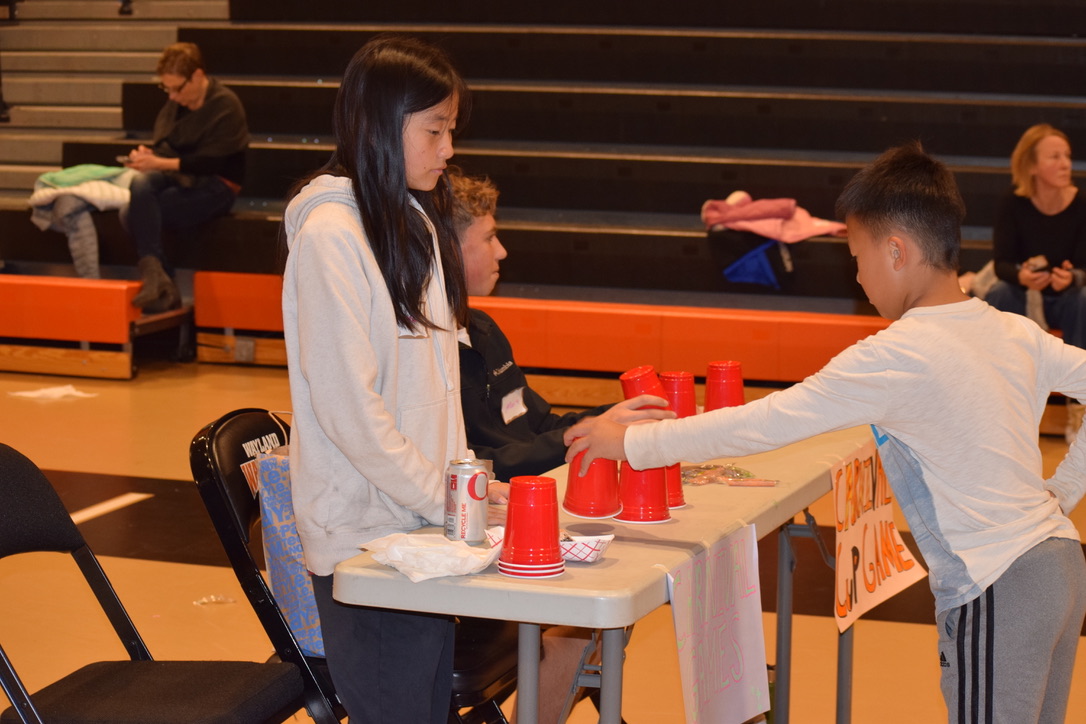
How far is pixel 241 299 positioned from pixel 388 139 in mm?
5220

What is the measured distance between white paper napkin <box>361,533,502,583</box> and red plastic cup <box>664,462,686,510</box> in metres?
0.45

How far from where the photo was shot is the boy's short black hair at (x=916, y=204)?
1925 millimetres

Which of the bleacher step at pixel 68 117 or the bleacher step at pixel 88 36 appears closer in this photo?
the bleacher step at pixel 68 117

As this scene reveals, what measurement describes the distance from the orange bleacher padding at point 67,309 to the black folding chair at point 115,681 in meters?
4.48

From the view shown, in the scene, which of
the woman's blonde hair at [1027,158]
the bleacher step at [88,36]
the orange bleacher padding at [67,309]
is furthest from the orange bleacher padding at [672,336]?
the bleacher step at [88,36]

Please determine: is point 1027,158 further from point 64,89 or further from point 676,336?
point 64,89

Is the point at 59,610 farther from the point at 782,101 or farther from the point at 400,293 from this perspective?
the point at 782,101

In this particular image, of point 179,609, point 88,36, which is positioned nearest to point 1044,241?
point 179,609

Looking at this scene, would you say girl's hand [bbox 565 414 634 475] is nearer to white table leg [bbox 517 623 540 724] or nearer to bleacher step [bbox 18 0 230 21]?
white table leg [bbox 517 623 540 724]

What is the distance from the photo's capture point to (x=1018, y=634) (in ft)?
6.19

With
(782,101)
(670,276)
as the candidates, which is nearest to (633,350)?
(670,276)

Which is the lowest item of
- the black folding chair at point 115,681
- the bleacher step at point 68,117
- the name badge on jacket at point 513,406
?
the black folding chair at point 115,681

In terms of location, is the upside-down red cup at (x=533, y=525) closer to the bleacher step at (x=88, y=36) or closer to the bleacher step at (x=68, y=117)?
the bleacher step at (x=68, y=117)

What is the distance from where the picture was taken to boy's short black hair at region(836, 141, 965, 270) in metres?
1.92
